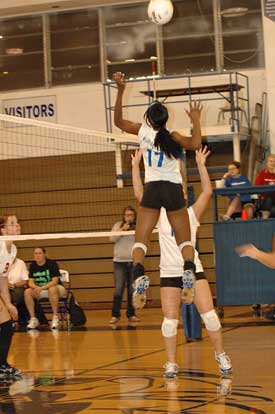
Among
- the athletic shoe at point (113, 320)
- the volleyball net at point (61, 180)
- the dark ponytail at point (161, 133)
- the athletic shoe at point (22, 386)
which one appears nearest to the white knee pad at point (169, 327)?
the athletic shoe at point (22, 386)

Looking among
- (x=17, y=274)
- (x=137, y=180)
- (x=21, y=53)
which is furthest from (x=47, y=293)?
(x=21, y=53)

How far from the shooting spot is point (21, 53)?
22.8 m

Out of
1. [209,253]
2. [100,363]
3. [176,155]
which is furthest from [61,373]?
[209,253]

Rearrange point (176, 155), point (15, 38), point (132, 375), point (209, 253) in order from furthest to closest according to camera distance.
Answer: point (15, 38) → point (209, 253) → point (132, 375) → point (176, 155)

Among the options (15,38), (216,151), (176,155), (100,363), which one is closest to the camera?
(176,155)

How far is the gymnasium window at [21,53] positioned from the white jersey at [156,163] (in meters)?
14.9

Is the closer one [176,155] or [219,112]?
[176,155]

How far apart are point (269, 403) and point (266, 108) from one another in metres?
13.8

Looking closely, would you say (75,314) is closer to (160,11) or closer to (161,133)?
(160,11)

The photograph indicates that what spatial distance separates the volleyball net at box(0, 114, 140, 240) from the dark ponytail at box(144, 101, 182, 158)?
33.7ft

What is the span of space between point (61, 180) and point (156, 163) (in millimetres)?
12338

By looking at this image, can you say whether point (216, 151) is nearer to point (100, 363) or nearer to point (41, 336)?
point (41, 336)

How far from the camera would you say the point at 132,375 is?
9.36 metres

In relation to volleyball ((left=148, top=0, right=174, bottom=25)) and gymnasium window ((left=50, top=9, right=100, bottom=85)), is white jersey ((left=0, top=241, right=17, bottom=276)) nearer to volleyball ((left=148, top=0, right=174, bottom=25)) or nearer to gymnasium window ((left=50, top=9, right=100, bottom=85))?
volleyball ((left=148, top=0, right=174, bottom=25))
